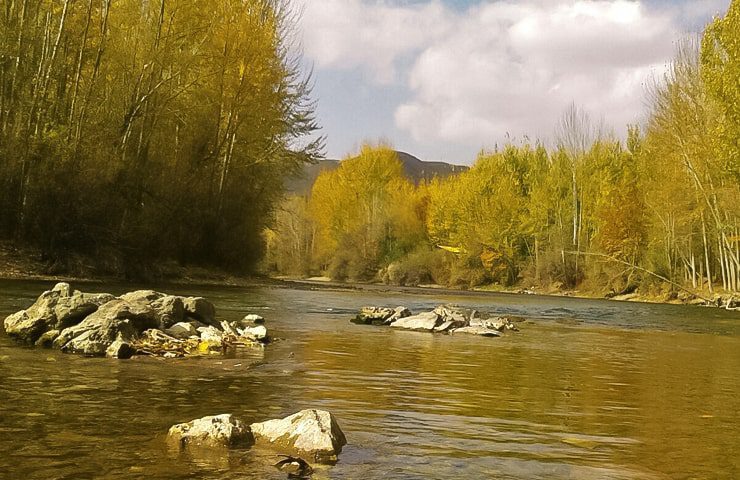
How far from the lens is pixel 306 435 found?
186 inches

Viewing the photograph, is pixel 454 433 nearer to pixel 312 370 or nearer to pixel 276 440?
pixel 276 440

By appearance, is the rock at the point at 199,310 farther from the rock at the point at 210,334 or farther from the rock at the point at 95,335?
the rock at the point at 95,335

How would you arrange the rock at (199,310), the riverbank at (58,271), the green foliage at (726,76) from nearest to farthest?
the rock at (199,310) < the riverbank at (58,271) < the green foliage at (726,76)

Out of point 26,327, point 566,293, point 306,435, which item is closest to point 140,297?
point 26,327

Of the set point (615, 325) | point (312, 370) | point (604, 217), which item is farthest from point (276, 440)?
point (604, 217)

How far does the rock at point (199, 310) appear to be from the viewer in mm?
11688

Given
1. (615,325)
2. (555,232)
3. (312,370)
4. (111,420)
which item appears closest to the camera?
(111,420)

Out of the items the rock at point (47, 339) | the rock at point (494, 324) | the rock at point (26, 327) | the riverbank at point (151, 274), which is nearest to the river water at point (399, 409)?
the rock at point (26, 327)

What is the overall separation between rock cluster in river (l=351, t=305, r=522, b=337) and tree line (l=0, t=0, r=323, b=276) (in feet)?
40.0

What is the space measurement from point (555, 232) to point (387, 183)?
17713 mm

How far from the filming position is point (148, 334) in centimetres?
1007

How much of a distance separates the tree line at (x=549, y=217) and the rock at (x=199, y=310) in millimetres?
25453

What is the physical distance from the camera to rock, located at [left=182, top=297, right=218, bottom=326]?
11.7 meters

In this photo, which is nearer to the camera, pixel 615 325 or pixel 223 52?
pixel 615 325
